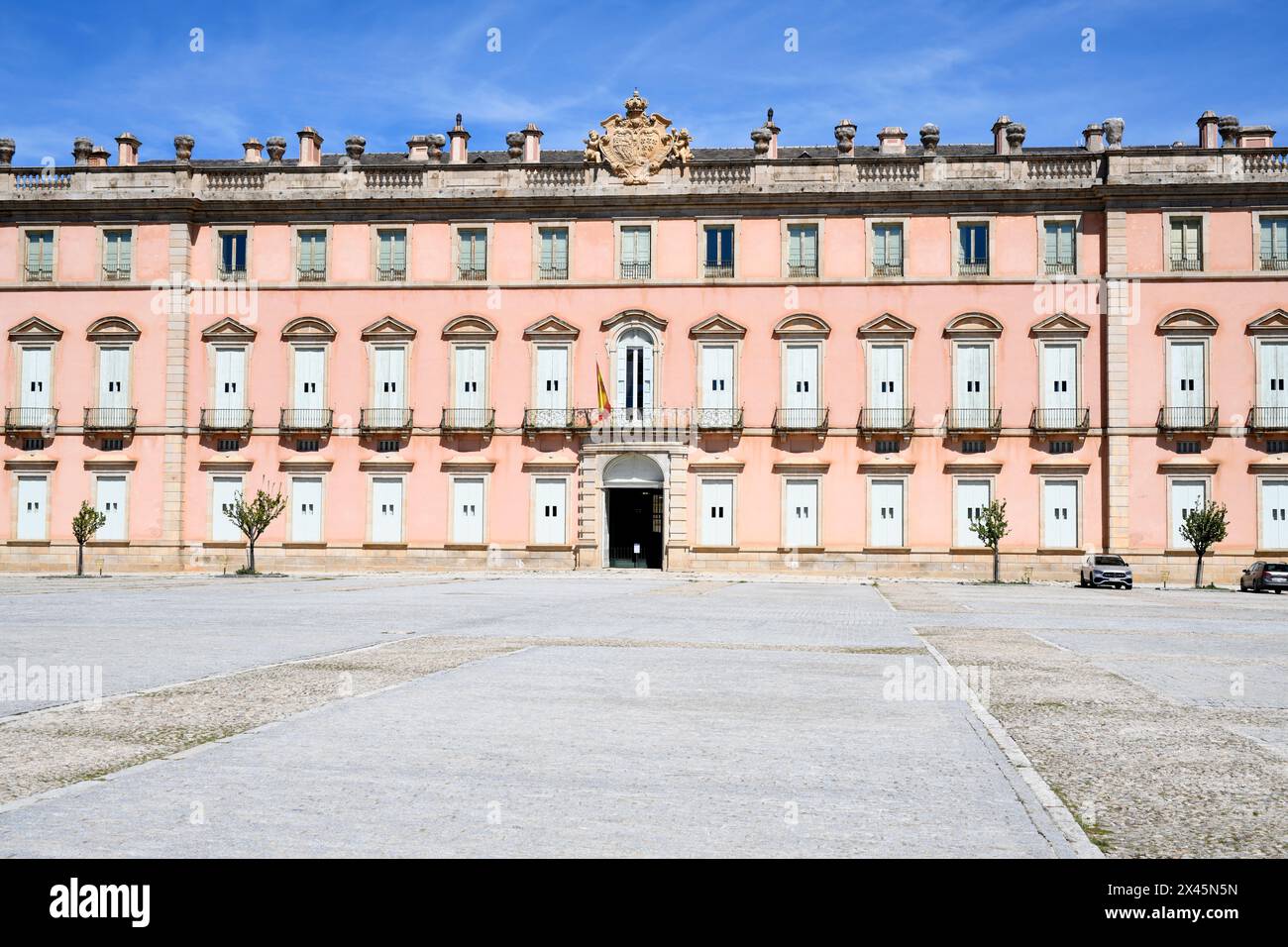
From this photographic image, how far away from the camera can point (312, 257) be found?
4462 centimetres

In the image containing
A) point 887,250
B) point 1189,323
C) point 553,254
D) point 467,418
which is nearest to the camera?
point 1189,323

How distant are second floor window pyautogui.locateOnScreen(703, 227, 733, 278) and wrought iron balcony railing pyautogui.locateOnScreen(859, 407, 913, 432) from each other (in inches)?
270

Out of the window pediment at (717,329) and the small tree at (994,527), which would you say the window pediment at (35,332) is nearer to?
the window pediment at (717,329)

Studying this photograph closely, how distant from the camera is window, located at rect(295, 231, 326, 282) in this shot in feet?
146

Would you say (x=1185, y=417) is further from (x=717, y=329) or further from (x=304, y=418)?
(x=304, y=418)

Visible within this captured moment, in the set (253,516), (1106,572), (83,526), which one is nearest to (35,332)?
(83,526)

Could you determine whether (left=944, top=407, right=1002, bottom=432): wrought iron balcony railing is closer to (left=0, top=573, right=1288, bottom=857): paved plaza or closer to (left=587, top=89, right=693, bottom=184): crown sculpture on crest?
(left=587, top=89, right=693, bottom=184): crown sculpture on crest

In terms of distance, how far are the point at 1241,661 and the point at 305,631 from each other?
1197cm

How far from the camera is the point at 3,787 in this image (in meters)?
6.54

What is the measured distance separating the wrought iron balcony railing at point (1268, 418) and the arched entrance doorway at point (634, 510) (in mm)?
19908

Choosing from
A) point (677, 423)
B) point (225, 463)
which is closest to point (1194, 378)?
point (677, 423)

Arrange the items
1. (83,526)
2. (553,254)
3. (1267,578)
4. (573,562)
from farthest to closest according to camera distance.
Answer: (553,254) → (573,562) → (83,526) → (1267,578)

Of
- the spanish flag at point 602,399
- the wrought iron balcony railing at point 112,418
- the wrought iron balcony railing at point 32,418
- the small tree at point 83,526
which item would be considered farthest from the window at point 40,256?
the spanish flag at point 602,399

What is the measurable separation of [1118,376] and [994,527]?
6.93 m
